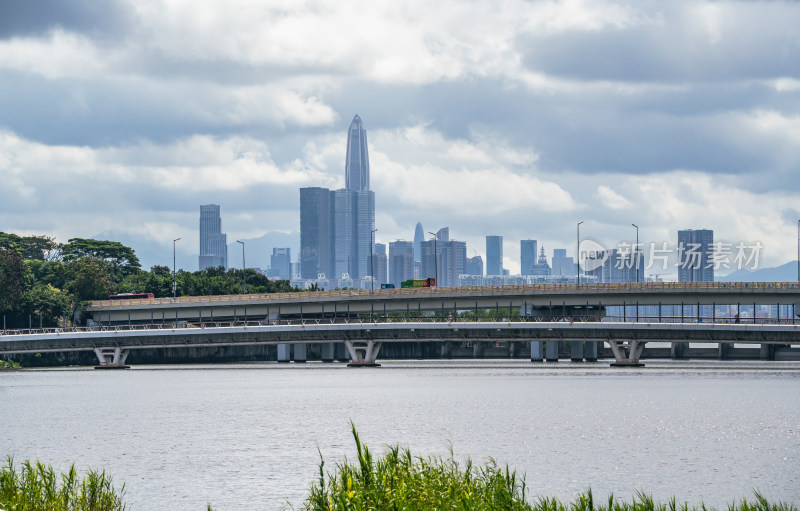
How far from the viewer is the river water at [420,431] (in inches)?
1976

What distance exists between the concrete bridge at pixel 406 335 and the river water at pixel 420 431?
11.0 m

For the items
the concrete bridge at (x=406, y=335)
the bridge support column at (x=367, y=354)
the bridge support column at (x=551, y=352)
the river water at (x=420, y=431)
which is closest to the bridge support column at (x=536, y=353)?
the bridge support column at (x=551, y=352)

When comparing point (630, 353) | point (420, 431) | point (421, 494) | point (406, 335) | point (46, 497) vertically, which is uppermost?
point (406, 335)

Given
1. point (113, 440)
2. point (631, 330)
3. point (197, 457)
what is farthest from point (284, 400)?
point (631, 330)

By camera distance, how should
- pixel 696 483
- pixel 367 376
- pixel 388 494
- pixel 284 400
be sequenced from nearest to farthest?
pixel 388 494 → pixel 696 483 → pixel 284 400 → pixel 367 376

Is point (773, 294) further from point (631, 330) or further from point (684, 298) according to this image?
point (631, 330)

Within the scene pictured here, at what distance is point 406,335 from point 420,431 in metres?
88.5

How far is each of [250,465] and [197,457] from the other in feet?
16.1

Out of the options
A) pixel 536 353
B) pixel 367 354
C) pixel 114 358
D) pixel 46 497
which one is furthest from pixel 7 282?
pixel 46 497

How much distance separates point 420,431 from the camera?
72625 mm

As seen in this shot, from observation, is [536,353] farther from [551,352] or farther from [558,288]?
[558,288]

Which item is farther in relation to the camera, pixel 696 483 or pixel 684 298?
pixel 684 298

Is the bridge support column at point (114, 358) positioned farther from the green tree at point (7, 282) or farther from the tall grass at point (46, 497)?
the tall grass at point (46, 497)

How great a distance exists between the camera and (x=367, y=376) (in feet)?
483
